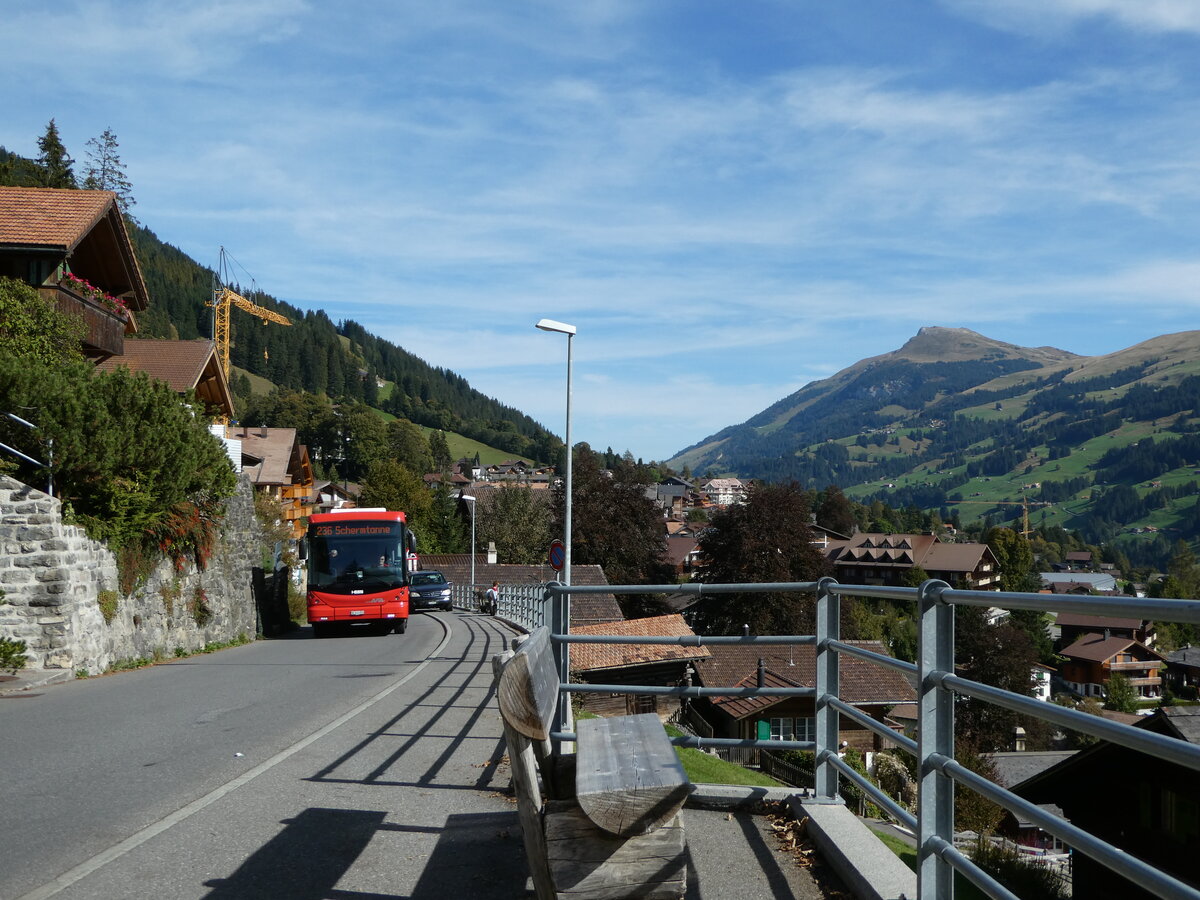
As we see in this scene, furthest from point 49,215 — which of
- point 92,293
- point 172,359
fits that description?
point 172,359

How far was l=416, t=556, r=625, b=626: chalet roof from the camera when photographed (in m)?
37.4

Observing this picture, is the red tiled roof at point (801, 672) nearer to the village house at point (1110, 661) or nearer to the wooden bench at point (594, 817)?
the village house at point (1110, 661)

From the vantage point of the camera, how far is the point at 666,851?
11.6ft

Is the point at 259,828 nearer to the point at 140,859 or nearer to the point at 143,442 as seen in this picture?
the point at 140,859

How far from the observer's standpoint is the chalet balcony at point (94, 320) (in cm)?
2242


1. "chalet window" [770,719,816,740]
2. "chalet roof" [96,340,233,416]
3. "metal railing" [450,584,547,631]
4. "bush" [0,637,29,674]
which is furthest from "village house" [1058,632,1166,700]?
"chalet roof" [96,340,233,416]

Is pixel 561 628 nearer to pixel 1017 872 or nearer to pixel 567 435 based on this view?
pixel 1017 872

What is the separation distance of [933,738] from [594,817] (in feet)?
4.04

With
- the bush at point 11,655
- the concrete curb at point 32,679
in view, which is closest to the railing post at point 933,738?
the concrete curb at point 32,679

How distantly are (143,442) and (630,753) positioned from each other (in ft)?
50.3

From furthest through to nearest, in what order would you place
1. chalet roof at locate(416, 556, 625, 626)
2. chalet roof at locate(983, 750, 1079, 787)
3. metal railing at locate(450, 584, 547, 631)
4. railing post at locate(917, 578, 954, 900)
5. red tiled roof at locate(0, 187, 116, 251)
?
1. chalet roof at locate(416, 556, 625, 626)
2. chalet roof at locate(983, 750, 1079, 787)
3. red tiled roof at locate(0, 187, 116, 251)
4. metal railing at locate(450, 584, 547, 631)
5. railing post at locate(917, 578, 954, 900)

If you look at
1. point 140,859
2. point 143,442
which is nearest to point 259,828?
point 140,859

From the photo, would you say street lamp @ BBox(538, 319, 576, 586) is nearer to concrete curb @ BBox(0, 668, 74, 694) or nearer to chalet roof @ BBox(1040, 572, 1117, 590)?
concrete curb @ BBox(0, 668, 74, 694)

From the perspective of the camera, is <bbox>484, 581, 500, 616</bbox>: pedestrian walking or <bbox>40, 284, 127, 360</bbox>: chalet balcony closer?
<bbox>40, 284, 127, 360</bbox>: chalet balcony
